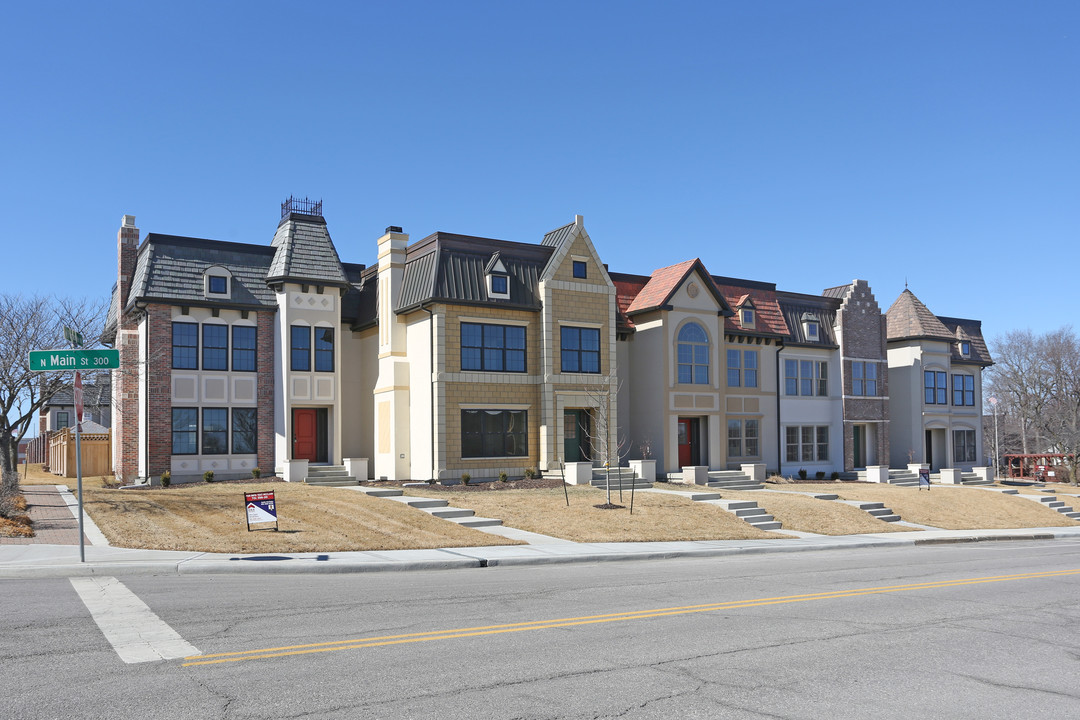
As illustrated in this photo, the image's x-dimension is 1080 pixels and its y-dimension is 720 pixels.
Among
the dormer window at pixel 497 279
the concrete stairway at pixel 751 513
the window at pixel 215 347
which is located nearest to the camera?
the concrete stairway at pixel 751 513

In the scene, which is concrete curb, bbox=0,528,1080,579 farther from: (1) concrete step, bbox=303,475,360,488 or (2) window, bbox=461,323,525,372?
(1) concrete step, bbox=303,475,360,488

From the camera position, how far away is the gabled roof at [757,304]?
127 ft

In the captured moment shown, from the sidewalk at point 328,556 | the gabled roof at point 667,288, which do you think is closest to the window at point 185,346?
the sidewalk at point 328,556

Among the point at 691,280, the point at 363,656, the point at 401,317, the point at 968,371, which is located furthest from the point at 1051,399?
the point at 363,656

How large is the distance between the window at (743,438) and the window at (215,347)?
2149 centimetres

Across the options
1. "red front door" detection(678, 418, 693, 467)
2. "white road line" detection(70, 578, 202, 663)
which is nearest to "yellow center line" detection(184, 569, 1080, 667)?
"white road line" detection(70, 578, 202, 663)

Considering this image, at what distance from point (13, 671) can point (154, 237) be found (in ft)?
81.5

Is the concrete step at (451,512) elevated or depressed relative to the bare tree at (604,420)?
depressed

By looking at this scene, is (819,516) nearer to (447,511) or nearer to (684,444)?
(684,444)

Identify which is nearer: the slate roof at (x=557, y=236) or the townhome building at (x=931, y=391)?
the slate roof at (x=557, y=236)

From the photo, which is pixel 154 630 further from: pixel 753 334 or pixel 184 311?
pixel 753 334

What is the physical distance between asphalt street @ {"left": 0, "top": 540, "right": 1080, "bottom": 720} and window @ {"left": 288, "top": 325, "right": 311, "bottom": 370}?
692 inches

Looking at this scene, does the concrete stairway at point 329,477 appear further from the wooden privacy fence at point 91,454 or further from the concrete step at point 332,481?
the wooden privacy fence at point 91,454

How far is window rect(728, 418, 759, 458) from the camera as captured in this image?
126 feet
